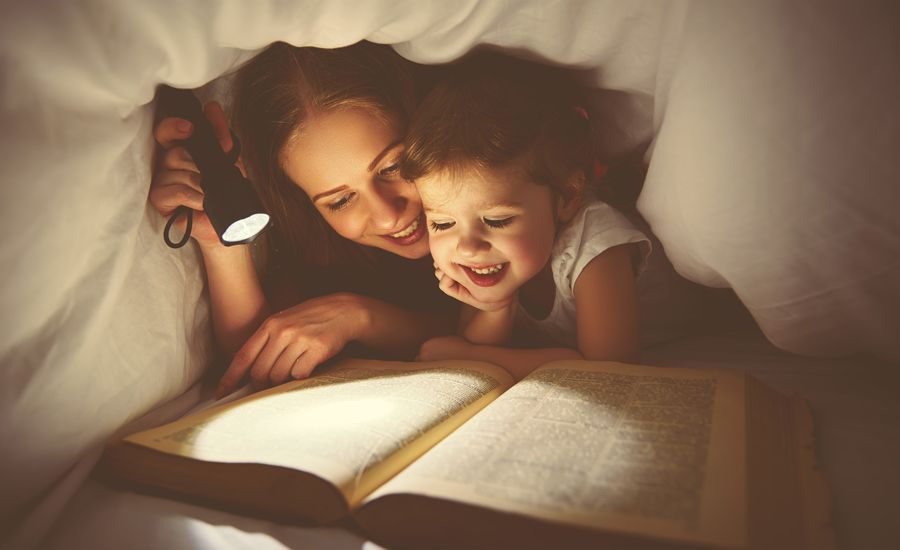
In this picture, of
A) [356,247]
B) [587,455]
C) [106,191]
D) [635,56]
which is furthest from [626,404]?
[356,247]

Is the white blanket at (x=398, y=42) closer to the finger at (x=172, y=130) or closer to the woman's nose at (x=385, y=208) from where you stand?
the finger at (x=172, y=130)

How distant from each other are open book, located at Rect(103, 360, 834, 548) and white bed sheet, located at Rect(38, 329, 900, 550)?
0.06 ft

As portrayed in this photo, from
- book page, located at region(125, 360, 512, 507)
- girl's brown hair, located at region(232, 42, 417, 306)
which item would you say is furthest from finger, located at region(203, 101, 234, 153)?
book page, located at region(125, 360, 512, 507)

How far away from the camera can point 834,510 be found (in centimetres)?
44

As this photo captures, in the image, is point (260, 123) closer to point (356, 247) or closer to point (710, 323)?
point (356, 247)

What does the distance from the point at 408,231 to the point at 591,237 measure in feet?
0.97

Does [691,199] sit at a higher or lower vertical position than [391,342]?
higher

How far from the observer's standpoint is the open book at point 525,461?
1.32ft

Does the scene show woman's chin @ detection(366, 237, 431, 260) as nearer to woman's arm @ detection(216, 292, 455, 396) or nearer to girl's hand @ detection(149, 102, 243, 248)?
woman's arm @ detection(216, 292, 455, 396)

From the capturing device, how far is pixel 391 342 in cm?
96

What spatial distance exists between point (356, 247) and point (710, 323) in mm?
650

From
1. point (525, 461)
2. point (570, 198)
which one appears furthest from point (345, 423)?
point (570, 198)

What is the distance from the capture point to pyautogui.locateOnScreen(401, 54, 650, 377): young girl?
0.79 metres

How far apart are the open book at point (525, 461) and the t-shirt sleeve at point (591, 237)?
221 mm
